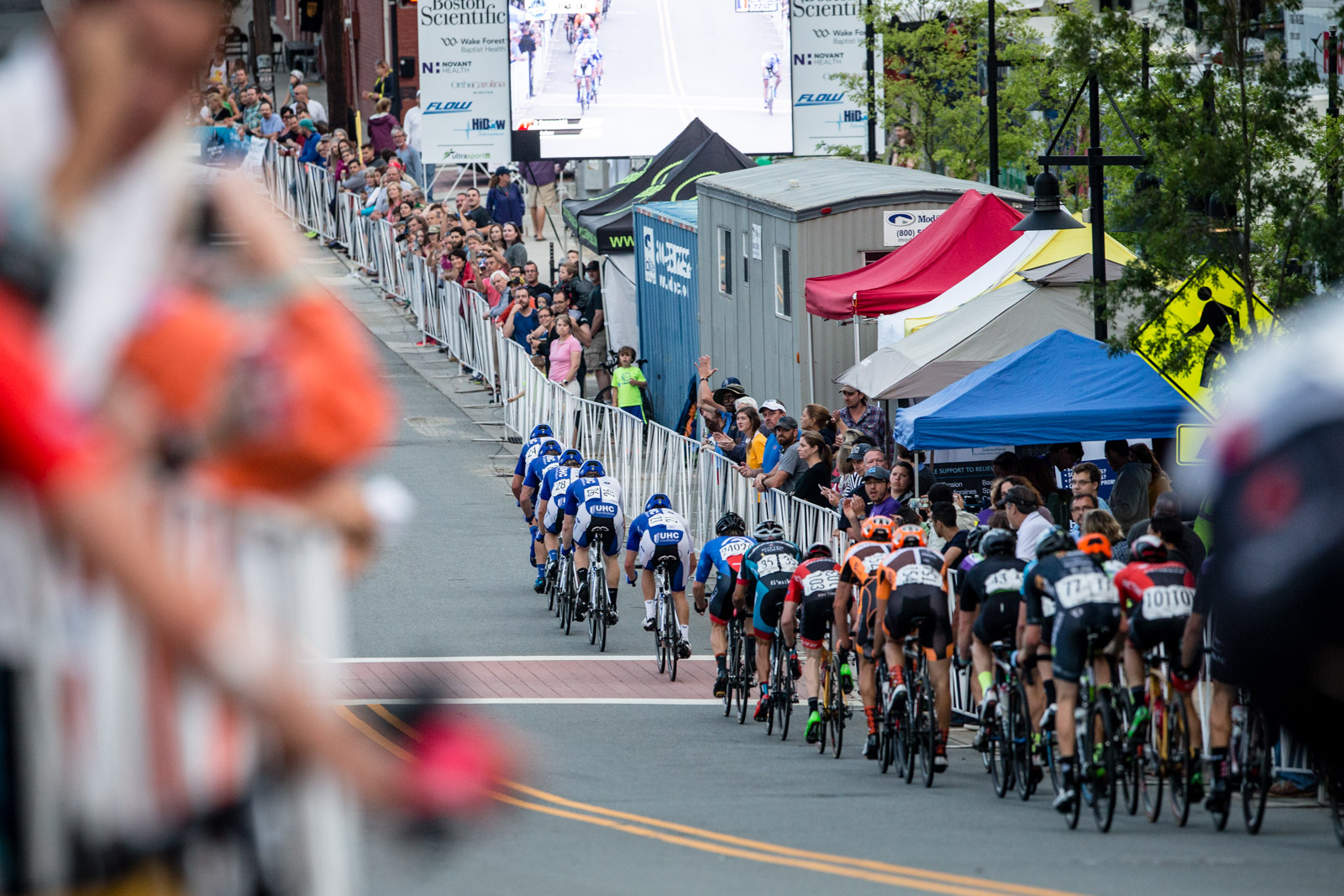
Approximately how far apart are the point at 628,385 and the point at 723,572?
32.4 ft

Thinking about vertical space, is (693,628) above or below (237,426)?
below

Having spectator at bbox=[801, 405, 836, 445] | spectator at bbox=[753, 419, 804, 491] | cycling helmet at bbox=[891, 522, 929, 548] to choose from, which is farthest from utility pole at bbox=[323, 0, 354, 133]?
cycling helmet at bbox=[891, 522, 929, 548]

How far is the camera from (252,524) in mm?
2430

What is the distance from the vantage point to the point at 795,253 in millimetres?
23438

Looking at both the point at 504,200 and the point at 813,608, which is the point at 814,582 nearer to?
the point at 813,608

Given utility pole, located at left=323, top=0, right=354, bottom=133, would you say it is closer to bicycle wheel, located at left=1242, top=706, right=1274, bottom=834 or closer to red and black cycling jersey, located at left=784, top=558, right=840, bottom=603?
red and black cycling jersey, located at left=784, top=558, right=840, bottom=603

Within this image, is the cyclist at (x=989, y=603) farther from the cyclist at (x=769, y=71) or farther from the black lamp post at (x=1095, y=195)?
the cyclist at (x=769, y=71)

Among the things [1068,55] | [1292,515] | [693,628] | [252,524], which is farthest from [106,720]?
[693,628]

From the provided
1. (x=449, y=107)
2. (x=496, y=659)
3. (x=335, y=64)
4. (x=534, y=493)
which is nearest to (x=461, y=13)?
(x=449, y=107)

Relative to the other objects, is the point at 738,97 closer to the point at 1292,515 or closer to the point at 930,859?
the point at 930,859

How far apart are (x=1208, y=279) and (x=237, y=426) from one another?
12787 millimetres

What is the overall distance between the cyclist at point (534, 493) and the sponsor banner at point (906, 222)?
5.29 meters

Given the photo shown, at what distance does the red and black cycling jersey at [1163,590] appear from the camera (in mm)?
11867

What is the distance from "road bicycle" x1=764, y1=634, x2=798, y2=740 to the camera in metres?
15.4
